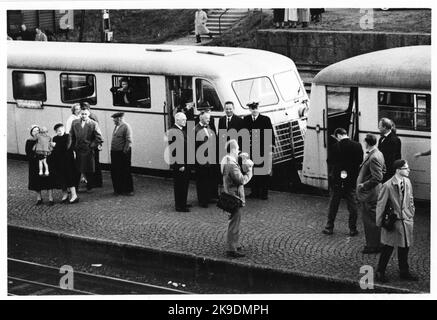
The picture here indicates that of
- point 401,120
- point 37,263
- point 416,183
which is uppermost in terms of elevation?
point 401,120

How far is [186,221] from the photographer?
1594 cm

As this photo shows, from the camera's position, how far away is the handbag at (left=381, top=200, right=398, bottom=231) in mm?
12539

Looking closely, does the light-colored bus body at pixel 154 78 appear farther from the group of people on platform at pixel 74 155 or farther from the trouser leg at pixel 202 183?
the trouser leg at pixel 202 183

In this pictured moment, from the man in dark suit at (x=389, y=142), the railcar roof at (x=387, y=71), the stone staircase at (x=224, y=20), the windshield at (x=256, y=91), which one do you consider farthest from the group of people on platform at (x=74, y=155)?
the stone staircase at (x=224, y=20)

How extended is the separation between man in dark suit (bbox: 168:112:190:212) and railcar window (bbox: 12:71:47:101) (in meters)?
4.57

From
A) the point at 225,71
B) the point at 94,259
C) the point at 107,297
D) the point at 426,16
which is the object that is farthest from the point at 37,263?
the point at 426,16

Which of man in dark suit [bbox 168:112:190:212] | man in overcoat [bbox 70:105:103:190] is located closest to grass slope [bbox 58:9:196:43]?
man in overcoat [bbox 70:105:103:190]

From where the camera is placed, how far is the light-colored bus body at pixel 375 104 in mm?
15492

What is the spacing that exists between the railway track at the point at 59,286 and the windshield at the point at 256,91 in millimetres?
5220

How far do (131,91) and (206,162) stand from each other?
3123 mm

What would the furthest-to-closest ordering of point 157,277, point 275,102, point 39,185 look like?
1. point 275,102
2. point 39,185
3. point 157,277

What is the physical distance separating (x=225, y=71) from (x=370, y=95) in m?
3.20

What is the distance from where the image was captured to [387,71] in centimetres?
1573

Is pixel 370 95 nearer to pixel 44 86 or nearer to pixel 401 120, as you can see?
pixel 401 120
